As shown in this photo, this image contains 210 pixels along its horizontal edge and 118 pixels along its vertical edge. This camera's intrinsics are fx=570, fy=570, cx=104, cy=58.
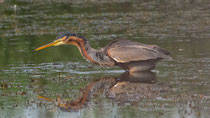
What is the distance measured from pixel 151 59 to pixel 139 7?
10489 mm

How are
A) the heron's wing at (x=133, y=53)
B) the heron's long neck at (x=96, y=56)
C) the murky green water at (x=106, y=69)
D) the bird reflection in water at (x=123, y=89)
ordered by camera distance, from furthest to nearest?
1. the heron's long neck at (x=96, y=56)
2. the heron's wing at (x=133, y=53)
3. the bird reflection in water at (x=123, y=89)
4. the murky green water at (x=106, y=69)

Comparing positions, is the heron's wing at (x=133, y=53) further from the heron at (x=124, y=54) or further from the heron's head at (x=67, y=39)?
the heron's head at (x=67, y=39)

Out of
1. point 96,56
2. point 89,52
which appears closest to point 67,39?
point 89,52

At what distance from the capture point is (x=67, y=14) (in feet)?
65.5

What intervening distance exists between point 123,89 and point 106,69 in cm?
201

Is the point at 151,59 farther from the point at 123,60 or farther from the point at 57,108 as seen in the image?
the point at 57,108

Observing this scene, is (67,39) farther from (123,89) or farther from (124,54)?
(123,89)

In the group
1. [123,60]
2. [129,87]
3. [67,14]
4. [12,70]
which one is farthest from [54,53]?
[67,14]

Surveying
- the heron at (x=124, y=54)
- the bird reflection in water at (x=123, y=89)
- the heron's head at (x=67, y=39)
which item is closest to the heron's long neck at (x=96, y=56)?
the heron at (x=124, y=54)

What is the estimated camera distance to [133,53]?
10.4 m

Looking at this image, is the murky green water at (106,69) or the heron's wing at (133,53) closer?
the murky green water at (106,69)

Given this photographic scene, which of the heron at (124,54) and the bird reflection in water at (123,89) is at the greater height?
the heron at (124,54)

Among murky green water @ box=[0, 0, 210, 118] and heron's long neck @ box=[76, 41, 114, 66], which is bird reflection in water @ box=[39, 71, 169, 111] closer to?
murky green water @ box=[0, 0, 210, 118]

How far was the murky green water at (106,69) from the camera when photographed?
799 cm
